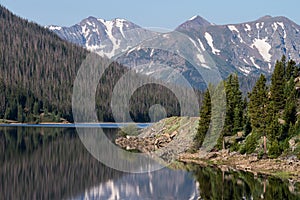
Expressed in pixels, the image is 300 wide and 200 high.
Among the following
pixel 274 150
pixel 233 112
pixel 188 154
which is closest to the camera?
pixel 274 150

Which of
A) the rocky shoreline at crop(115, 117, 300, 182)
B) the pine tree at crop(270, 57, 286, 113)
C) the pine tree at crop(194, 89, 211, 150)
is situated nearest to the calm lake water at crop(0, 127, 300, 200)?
the rocky shoreline at crop(115, 117, 300, 182)

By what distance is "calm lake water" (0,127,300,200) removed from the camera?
212 ft

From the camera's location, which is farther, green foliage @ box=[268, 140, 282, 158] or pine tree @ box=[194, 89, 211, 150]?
pine tree @ box=[194, 89, 211, 150]

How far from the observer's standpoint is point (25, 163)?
90688 mm

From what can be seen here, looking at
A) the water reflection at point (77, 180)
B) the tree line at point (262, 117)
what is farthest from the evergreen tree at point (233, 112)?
the water reflection at point (77, 180)

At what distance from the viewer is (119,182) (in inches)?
2950

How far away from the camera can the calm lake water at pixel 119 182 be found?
6450 cm

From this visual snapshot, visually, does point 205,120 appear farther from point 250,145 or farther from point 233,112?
point 250,145

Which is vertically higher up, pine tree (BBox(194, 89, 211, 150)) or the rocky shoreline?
pine tree (BBox(194, 89, 211, 150))

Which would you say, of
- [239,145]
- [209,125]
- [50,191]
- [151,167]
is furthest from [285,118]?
[50,191]

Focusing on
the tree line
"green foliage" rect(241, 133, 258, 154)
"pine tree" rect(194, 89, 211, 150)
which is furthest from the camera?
"pine tree" rect(194, 89, 211, 150)

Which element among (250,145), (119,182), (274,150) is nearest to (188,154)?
(250,145)

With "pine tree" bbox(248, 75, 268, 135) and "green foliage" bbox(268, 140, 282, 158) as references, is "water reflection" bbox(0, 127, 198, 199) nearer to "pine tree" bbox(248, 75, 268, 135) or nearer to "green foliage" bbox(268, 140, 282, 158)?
"green foliage" bbox(268, 140, 282, 158)

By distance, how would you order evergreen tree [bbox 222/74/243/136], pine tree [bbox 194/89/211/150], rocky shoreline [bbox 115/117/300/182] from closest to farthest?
1. rocky shoreline [bbox 115/117/300/182]
2. evergreen tree [bbox 222/74/243/136]
3. pine tree [bbox 194/89/211/150]
